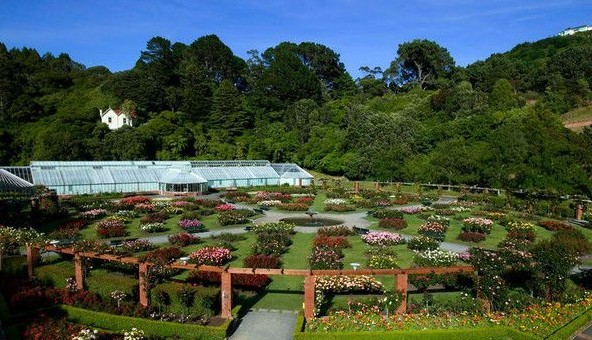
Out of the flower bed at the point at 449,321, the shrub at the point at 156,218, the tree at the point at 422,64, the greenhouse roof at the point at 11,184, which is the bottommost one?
the shrub at the point at 156,218

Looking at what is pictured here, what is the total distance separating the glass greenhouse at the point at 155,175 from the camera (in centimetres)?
4447

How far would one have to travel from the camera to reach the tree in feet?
292

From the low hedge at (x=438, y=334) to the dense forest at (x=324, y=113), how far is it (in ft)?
92.7

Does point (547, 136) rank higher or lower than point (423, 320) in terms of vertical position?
higher

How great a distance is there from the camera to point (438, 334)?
1262 cm

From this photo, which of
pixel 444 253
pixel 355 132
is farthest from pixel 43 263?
pixel 355 132

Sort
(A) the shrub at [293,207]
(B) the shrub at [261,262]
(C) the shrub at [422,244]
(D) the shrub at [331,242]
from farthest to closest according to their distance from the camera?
(A) the shrub at [293,207]
(D) the shrub at [331,242]
(C) the shrub at [422,244]
(B) the shrub at [261,262]

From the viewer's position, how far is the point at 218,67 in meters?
102

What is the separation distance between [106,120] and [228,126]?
1955 centimetres

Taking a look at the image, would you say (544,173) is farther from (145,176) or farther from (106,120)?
(106,120)

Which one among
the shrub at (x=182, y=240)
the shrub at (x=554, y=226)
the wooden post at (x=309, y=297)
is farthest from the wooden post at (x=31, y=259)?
the shrub at (x=554, y=226)

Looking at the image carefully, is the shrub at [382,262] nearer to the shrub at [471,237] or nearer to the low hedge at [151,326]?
the shrub at [471,237]

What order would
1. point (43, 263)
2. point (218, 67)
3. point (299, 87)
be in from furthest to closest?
1. point (218, 67)
2. point (299, 87)
3. point (43, 263)

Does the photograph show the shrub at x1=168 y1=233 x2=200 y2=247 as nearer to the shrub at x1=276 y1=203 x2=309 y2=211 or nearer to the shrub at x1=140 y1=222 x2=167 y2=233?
the shrub at x1=140 y1=222 x2=167 y2=233
